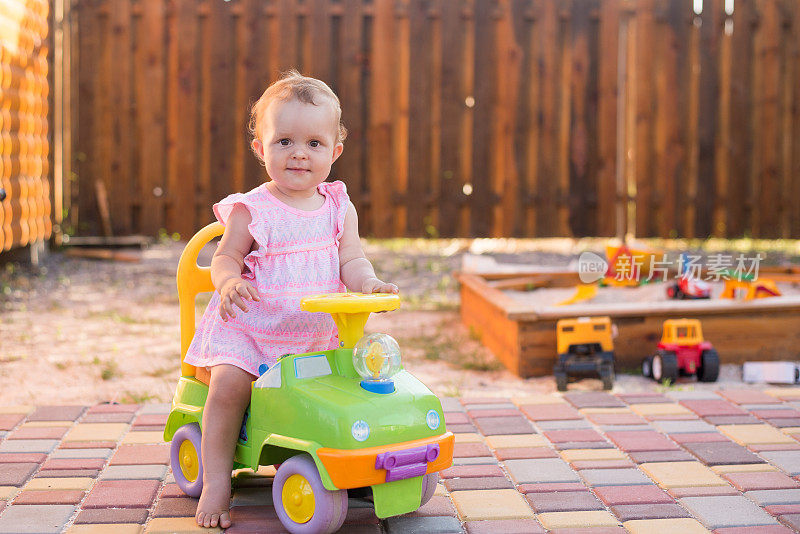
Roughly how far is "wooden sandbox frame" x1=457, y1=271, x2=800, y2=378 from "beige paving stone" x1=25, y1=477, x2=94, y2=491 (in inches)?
82.9

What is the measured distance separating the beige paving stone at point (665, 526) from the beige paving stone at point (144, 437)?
5.26 feet

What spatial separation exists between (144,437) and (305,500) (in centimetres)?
110

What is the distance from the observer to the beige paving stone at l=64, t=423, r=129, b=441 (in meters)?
3.29

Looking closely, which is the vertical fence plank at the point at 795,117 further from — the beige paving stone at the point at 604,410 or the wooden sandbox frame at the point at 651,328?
the beige paving stone at the point at 604,410

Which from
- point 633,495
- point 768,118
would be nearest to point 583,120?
point 768,118

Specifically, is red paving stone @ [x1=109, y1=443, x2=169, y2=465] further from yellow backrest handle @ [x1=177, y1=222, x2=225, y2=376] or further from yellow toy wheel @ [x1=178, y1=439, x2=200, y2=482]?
yellow backrest handle @ [x1=177, y1=222, x2=225, y2=376]

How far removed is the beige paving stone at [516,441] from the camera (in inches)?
128

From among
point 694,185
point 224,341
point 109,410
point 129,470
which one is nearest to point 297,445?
point 224,341

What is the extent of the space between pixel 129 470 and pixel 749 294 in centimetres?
318

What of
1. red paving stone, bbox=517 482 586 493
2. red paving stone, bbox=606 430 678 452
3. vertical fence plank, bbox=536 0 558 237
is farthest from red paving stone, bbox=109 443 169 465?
vertical fence plank, bbox=536 0 558 237

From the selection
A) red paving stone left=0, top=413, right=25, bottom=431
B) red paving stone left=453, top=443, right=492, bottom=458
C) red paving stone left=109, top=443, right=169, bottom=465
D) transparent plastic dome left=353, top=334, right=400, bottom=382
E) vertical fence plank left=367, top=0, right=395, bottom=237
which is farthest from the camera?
vertical fence plank left=367, top=0, right=395, bottom=237

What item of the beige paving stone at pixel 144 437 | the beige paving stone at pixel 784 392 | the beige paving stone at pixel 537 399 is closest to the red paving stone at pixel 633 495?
the beige paving stone at pixel 537 399

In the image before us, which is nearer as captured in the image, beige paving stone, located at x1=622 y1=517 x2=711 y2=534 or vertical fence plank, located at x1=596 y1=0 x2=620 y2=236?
beige paving stone, located at x1=622 y1=517 x2=711 y2=534

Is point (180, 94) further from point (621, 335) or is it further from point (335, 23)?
point (621, 335)
